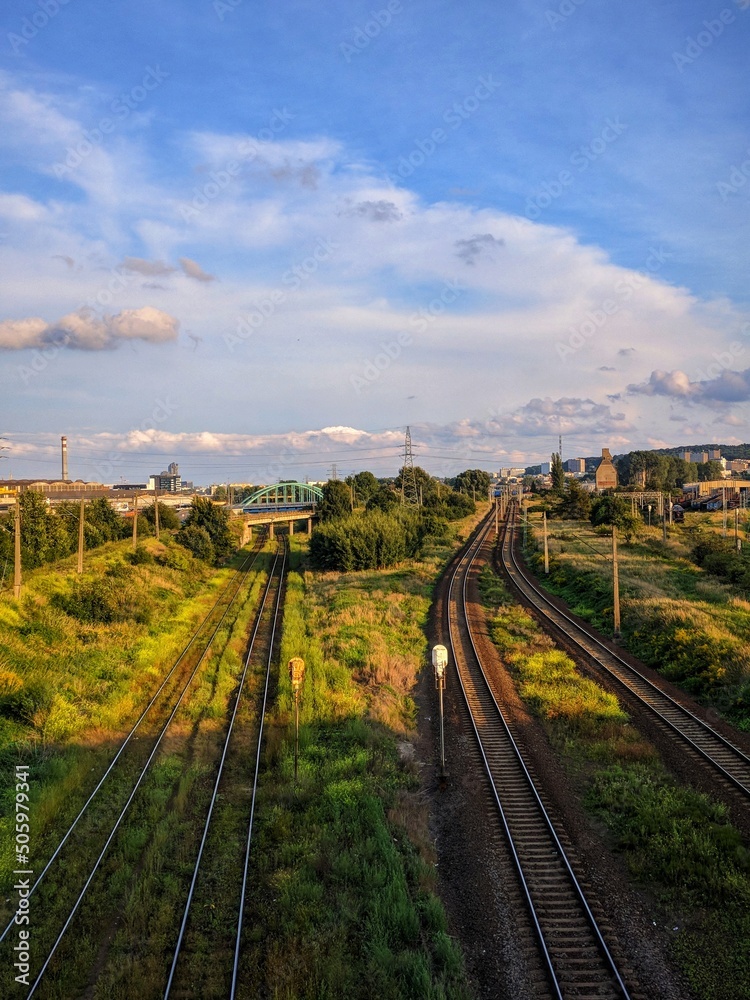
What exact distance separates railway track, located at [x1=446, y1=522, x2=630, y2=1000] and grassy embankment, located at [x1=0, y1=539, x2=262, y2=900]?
8315 mm

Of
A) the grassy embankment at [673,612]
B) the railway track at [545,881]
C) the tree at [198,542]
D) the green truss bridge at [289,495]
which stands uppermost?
the green truss bridge at [289,495]

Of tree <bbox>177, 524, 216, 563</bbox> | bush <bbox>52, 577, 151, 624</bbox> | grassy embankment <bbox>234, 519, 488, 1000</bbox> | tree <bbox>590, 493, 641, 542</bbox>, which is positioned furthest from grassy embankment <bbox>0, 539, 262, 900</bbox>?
tree <bbox>590, 493, 641, 542</bbox>

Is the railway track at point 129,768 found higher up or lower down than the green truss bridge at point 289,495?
lower down

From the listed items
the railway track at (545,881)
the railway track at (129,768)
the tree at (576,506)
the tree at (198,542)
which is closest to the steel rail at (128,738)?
the railway track at (129,768)

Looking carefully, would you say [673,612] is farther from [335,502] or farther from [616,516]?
[616,516]

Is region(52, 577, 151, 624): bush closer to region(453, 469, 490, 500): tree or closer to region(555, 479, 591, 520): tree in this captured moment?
region(555, 479, 591, 520): tree

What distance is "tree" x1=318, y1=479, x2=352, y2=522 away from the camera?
62531 mm

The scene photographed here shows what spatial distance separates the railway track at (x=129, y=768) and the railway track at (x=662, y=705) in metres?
12.2

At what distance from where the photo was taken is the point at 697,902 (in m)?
9.64

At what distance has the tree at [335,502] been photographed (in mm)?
62531

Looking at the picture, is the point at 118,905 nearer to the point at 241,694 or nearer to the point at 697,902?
the point at 697,902

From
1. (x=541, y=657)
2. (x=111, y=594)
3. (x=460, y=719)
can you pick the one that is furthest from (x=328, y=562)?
(x=460, y=719)

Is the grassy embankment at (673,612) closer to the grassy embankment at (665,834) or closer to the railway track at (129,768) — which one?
the grassy embankment at (665,834)

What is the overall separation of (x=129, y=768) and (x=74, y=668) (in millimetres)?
7281
